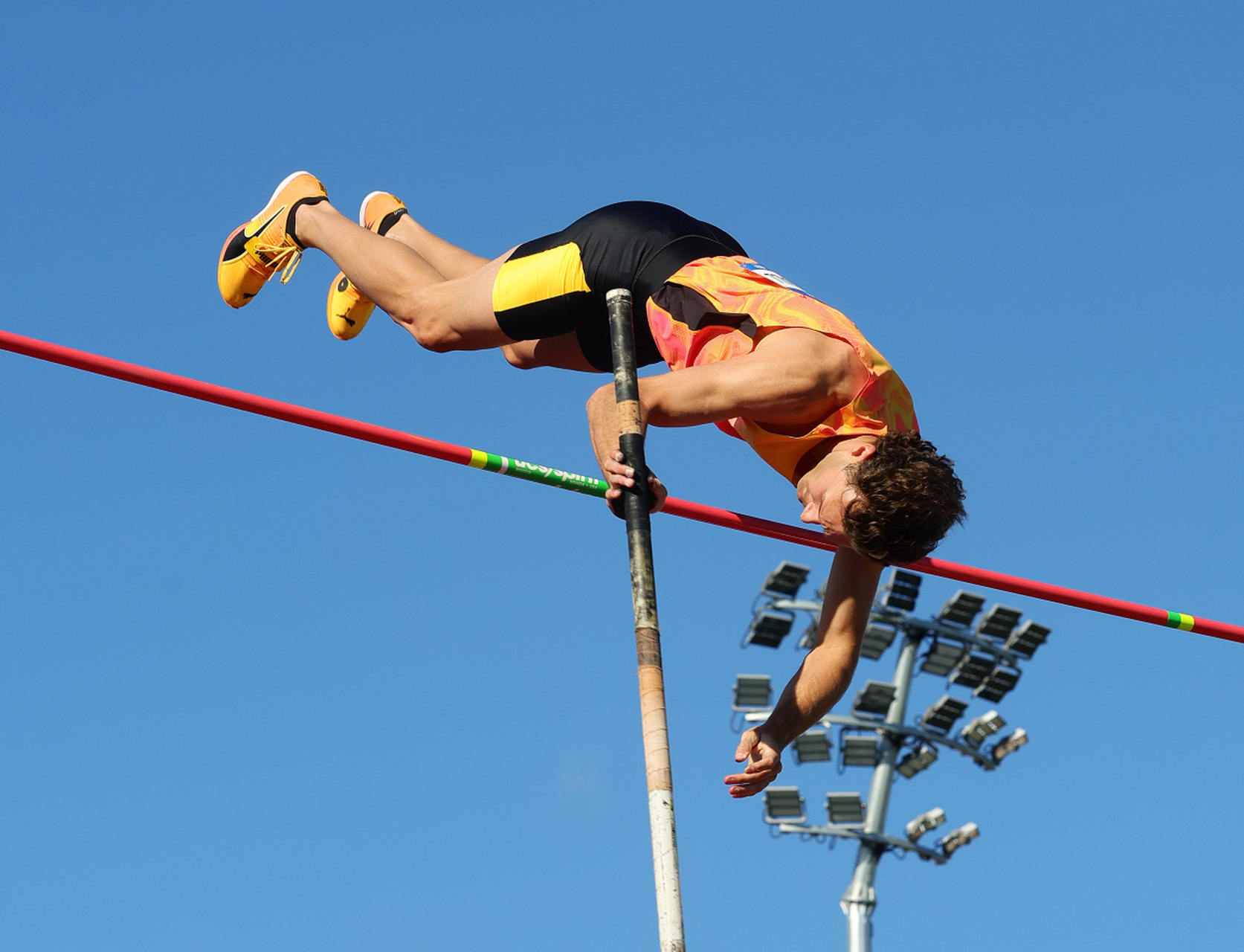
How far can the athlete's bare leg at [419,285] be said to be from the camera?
483cm

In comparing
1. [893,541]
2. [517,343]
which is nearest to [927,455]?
[893,541]

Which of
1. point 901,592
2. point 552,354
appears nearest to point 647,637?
point 552,354

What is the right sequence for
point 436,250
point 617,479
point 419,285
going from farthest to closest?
point 436,250 → point 419,285 → point 617,479

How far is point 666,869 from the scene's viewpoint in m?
3.45

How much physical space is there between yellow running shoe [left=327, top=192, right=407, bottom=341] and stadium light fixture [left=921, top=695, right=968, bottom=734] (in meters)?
11.3

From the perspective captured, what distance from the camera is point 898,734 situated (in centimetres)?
1594

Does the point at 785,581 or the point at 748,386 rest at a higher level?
the point at 785,581

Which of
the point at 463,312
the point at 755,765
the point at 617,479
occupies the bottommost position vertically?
the point at 755,765

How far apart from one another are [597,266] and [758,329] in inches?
22.8

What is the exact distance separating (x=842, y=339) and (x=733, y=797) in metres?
1.26

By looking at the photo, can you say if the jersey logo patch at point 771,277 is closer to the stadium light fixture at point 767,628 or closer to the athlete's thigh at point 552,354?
the athlete's thigh at point 552,354

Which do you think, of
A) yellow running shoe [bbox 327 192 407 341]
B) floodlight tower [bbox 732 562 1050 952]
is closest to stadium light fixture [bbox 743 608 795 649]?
floodlight tower [bbox 732 562 1050 952]

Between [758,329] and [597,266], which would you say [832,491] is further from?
[597,266]

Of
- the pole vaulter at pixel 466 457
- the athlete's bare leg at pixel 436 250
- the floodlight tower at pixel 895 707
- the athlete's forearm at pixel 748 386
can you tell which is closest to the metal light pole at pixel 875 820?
the floodlight tower at pixel 895 707
